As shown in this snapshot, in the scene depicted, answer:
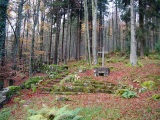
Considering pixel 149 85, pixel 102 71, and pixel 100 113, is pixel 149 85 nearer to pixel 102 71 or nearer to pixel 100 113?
pixel 102 71

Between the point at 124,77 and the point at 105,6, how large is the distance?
17.5m

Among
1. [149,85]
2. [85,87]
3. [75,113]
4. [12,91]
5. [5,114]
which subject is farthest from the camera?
[85,87]

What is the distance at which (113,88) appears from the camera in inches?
372

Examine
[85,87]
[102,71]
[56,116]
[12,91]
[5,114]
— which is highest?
[102,71]

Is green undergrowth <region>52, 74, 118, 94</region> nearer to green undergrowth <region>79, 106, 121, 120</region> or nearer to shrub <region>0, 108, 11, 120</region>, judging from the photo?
green undergrowth <region>79, 106, 121, 120</region>

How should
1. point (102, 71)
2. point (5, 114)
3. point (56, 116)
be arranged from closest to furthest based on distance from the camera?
point (56, 116)
point (5, 114)
point (102, 71)

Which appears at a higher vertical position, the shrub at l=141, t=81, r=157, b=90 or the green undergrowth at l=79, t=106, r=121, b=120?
the shrub at l=141, t=81, r=157, b=90

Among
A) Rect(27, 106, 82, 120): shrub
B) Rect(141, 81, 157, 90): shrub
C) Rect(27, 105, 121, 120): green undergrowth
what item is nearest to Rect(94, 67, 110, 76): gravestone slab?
Rect(141, 81, 157, 90): shrub

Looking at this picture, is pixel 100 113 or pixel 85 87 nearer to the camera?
pixel 100 113

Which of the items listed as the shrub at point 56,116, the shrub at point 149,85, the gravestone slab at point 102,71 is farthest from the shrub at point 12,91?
the shrub at point 149,85

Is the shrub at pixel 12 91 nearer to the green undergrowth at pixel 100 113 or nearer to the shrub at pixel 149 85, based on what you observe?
the green undergrowth at pixel 100 113

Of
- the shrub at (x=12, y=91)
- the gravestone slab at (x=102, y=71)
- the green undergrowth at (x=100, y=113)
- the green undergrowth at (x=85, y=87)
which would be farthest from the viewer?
the gravestone slab at (x=102, y=71)

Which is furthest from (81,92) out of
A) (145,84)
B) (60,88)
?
(145,84)

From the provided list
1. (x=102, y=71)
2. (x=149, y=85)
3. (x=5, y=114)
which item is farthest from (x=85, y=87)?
(x=5, y=114)
